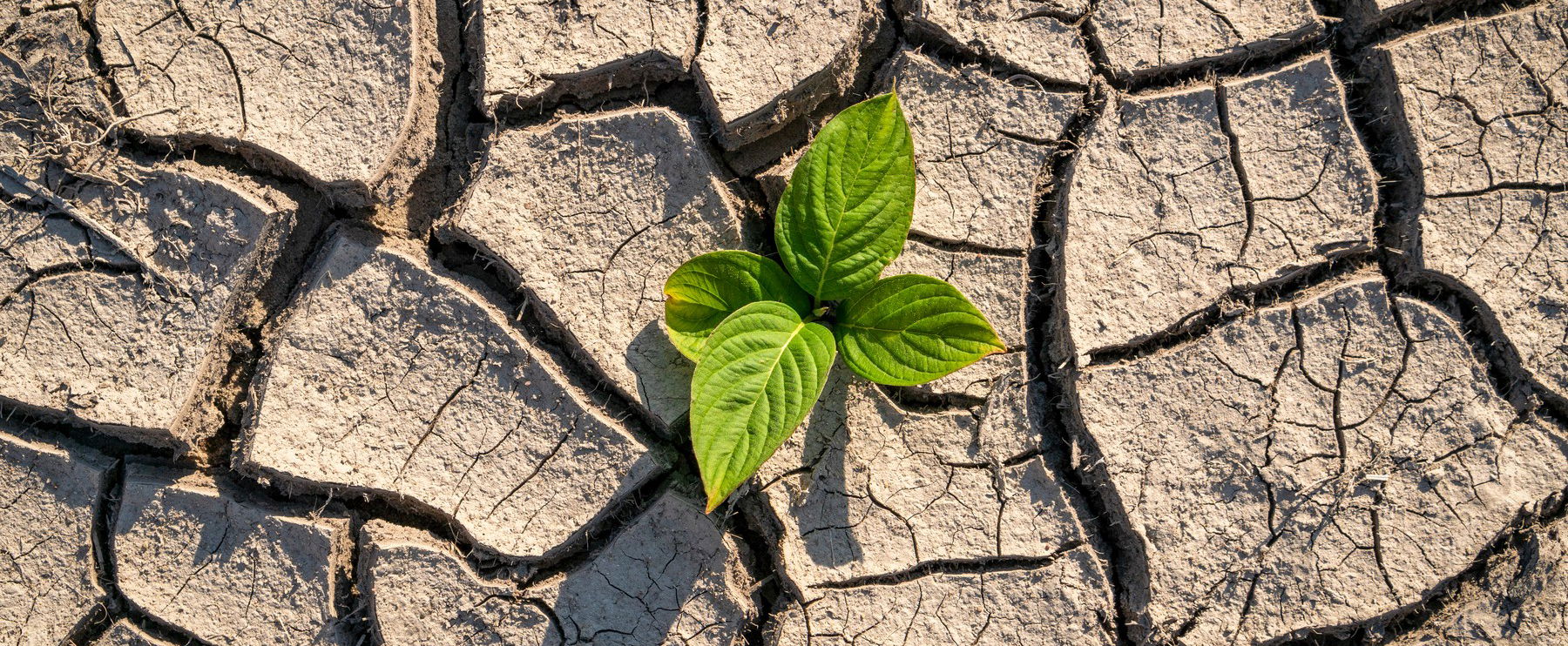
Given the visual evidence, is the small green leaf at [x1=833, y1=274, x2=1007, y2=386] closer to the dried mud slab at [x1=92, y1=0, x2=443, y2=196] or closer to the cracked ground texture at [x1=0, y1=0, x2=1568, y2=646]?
the cracked ground texture at [x1=0, y1=0, x2=1568, y2=646]

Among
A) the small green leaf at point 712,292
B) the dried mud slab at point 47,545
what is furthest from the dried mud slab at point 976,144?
the dried mud slab at point 47,545

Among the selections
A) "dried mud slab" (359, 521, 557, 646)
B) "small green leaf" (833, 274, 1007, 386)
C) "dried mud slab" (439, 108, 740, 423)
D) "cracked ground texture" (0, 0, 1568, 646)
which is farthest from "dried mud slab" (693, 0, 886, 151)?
"dried mud slab" (359, 521, 557, 646)

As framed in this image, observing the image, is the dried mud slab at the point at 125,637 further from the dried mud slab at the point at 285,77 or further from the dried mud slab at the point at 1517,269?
the dried mud slab at the point at 1517,269

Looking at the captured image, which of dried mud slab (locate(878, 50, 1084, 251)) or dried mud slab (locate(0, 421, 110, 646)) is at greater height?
dried mud slab (locate(878, 50, 1084, 251))

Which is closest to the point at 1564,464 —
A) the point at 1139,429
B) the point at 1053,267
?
the point at 1139,429

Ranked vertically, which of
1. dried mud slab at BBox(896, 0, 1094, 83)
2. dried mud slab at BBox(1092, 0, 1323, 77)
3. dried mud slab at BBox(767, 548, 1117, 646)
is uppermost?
dried mud slab at BBox(1092, 0, 1323, 77)

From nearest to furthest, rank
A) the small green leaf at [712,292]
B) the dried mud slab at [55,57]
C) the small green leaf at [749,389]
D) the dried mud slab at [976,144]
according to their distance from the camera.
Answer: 1. the small green leaf at [749,389]
2. the small green leaf at [712,292]
3. the dried mud slab at [55,57]
4. the dried mud slab at [976,144]

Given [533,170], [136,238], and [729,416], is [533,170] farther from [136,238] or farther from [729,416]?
[136,238]
